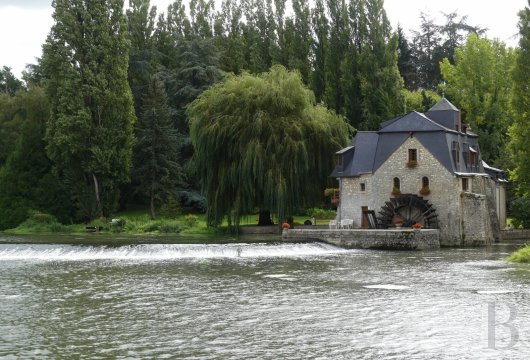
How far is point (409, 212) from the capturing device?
4744 centimetres

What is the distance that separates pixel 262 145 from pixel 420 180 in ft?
30.8

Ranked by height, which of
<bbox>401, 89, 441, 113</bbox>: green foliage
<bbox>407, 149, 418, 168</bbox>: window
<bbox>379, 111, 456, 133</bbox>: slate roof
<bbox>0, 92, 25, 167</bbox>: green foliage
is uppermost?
<bbox>401, 89, 441, 113</bbox>: green foliage

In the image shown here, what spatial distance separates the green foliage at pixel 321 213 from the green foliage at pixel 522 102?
16236 millimetres

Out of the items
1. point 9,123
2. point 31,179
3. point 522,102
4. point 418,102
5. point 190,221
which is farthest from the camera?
point 418,102

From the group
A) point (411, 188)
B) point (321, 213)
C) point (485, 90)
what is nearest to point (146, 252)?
point (411, 188)

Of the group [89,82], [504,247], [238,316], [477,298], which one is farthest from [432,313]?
[89,82]

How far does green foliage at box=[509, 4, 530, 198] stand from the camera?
157 feet

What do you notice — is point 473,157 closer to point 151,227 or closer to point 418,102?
point 151,227

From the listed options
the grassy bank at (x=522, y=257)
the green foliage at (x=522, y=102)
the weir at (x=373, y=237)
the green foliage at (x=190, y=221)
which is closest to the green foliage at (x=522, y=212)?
the green foliage at (x=522, y=102)

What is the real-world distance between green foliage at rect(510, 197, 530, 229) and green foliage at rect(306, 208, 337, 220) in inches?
542

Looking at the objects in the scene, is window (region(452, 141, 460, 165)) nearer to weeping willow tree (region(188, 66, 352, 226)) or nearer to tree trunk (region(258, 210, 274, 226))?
weeping willow tree (region(188, 66, 352, 226))

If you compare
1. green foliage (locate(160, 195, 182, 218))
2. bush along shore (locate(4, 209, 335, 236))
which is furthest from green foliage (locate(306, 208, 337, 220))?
green foliage (locate(160, 195, 182, 218))

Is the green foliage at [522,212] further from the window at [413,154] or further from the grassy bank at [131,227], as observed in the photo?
the grassy bank at [131,227]

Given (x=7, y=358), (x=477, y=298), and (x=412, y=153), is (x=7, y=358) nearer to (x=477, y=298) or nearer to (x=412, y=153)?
(x=477, y=298)
